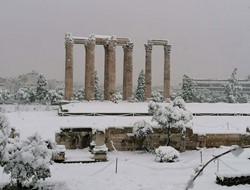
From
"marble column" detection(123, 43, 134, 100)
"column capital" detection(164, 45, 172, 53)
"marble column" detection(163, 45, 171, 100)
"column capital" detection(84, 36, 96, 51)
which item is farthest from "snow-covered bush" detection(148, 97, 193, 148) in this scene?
"column capital" detection(164, 45, 172, 53)

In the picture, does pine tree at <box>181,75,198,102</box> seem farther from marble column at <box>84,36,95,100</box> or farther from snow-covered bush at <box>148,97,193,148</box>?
snow-covered bush at <box>148,97,193,148</box>

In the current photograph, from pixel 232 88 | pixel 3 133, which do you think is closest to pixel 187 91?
pixel 232 88

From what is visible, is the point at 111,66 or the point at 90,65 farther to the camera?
the point at 111,66

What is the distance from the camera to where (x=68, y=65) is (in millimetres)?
35000

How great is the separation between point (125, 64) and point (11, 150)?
26689mm

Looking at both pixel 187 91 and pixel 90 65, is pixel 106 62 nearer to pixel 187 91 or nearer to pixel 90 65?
pixel 90 65

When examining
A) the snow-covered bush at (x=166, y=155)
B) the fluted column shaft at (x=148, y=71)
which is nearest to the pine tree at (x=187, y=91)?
the fluted column shaft at (x=148, y=71)

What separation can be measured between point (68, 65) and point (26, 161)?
24.1 meters

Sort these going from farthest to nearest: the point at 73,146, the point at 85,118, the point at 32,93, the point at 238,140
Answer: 1. the point at 32,93
2. the point at 85,118
3. the point at 238,140
4. the point at 73,146

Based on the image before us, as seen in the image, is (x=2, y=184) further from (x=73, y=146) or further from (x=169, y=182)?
(x=73, y=146)

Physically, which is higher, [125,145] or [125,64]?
[125,64]

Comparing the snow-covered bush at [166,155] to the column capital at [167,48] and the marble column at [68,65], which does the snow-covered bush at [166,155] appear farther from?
the column capital at [167,48]

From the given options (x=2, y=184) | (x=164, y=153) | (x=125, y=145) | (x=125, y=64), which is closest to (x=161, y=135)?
(x=125, y=145)

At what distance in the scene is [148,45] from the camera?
3903 cm
